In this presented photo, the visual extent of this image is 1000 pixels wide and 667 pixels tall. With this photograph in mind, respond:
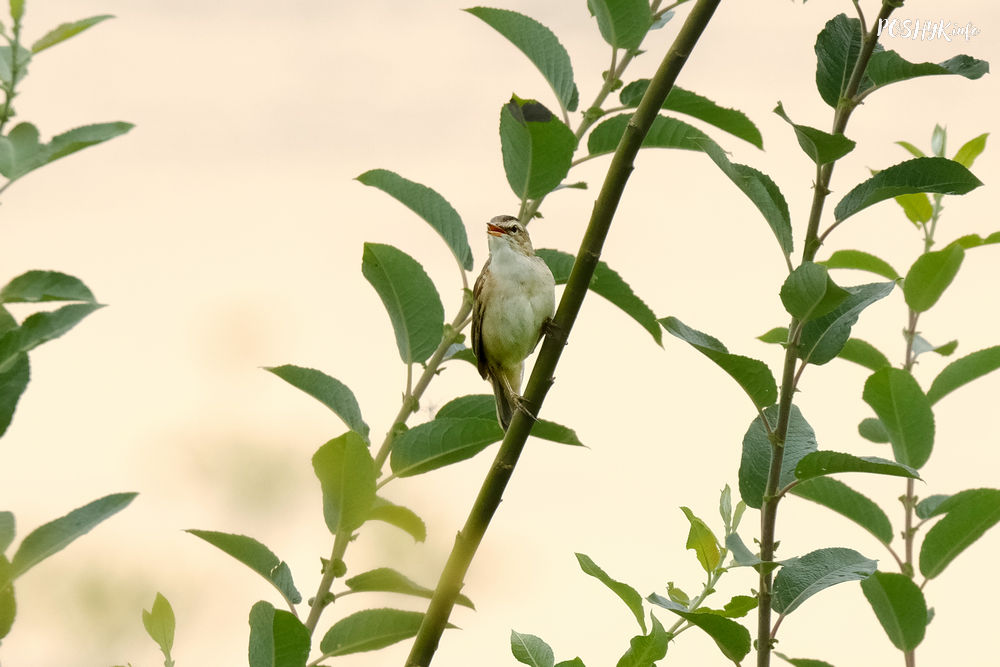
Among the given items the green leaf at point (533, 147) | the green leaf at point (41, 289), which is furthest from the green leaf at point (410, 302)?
the green leaf at point (41, 289)

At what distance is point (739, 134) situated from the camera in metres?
2.36

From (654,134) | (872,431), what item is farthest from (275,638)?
(872,431)

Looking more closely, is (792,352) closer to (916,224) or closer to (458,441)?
(458,441)

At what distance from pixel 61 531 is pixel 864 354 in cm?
236

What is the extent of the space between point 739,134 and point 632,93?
260 millimetres

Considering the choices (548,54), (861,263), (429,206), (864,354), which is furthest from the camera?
(861,263)

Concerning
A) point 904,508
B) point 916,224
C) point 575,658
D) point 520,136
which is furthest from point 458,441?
point 916,224

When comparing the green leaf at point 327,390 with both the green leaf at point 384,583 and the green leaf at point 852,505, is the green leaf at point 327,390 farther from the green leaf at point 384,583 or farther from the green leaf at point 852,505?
the green leaf at point 852,505

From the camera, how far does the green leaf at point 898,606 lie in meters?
2.46

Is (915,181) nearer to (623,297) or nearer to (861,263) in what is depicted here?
(623,297)

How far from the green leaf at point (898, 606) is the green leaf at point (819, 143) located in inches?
38.1

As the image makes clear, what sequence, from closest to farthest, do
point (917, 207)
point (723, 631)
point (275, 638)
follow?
point (275, 638) → point (723, 631) → point (917, 207)

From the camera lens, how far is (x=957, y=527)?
2.73 metres

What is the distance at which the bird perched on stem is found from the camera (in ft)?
12.5
